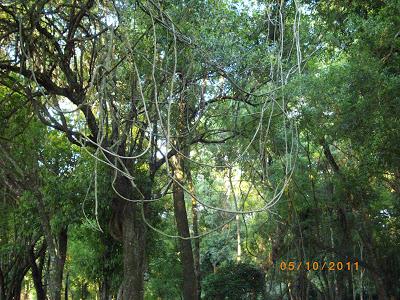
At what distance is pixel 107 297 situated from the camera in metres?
10.1

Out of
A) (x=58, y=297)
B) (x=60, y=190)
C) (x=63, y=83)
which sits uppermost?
(x=63, y=83)

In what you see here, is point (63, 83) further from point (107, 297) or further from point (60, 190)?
point (107, 297)

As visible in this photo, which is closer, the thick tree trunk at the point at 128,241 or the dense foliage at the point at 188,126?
the dense foliage at the point at 188,126

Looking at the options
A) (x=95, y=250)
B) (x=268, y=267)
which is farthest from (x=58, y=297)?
(x=268, y=267)

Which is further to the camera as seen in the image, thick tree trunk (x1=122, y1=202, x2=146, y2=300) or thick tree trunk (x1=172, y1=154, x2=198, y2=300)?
thick tree trunk (x1=172, y1=154, x2=198, y2=300)

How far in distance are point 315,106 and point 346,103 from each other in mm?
624

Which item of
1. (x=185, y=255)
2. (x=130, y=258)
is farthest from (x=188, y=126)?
(x=185, y=255)

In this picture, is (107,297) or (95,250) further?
(107,297)

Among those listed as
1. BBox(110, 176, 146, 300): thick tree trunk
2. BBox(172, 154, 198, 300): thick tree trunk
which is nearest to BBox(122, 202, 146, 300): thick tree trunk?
BBox(110, 176, 146, 300): thick tree trunk

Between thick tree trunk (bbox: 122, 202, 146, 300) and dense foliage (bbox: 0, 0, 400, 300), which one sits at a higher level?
dense foliage (bbox: 0, 0, 400, 300)

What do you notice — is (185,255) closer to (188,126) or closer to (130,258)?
(130,258)
